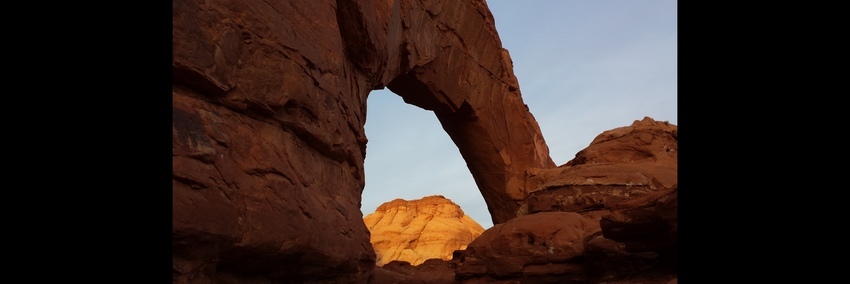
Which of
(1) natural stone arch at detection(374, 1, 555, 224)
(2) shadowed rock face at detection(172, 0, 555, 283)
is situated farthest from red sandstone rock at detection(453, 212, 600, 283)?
(1) natural stone arch at detection(374, 1, 555, 224)

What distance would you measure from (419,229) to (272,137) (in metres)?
32.7

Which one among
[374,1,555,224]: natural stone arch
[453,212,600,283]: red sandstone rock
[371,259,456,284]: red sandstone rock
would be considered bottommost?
[371,259,456,284]: red sandstone rock

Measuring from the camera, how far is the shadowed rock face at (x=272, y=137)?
198 inches

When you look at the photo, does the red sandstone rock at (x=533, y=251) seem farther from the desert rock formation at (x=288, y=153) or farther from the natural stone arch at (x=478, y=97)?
the natural stone arch at (x=478, y=97)

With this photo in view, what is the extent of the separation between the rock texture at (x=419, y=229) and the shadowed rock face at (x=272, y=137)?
2743 centimetres

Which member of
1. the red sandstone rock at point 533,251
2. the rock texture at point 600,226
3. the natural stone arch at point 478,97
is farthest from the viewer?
the natural stone arch at point 478,97

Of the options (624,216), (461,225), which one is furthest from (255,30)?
(461,225)

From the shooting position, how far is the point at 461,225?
3919 centimetres

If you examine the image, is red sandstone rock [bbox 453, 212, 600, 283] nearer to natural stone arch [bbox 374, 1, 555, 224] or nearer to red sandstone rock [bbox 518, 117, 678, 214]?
red sandstone rock [bbox 518, 117, 678, 214]

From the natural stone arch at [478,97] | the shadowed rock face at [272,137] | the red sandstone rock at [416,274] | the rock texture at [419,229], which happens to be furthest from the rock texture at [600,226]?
the rock texture at [419,229]

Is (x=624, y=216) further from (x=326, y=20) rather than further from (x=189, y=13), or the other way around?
(x=189, y=13)

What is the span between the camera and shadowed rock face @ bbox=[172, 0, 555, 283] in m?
5.04

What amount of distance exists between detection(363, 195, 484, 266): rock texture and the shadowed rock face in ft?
90.0
